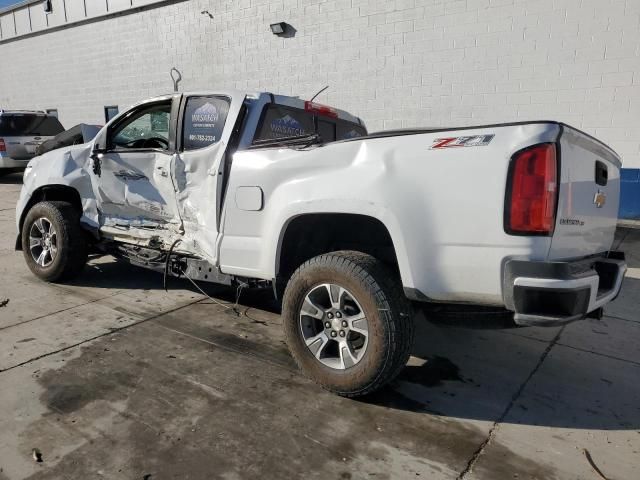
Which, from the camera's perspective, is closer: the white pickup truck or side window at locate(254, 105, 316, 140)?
the white pickup truck

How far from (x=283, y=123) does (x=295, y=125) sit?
0.13 m

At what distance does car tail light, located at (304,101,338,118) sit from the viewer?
412cm

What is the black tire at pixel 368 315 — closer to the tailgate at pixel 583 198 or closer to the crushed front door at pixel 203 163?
the tailgate at pixel 583 198

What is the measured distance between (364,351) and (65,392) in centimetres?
187

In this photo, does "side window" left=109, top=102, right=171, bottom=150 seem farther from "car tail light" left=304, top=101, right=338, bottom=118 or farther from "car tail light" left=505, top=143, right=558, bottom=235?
"car tail light" left=505, top=143, right=558, bottom=235

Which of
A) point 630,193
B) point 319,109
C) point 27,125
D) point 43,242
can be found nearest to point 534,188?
point 319,109

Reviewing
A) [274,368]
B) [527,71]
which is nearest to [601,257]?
[274,368]

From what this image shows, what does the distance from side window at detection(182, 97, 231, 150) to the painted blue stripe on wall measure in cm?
671

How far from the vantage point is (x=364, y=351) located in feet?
9.18

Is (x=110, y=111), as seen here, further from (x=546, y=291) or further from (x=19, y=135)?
(x=546, y=291)

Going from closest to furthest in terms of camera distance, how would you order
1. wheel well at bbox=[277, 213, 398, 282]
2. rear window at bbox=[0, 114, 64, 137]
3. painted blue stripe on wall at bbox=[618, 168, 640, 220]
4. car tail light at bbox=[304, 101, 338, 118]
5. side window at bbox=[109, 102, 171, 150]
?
wheel well at bbox=[277, 213, 398, 282] → car tail light at bbox=[304, 101, 338, 118] → side window at bbox=[109, 102, 171, 150] → painted blue stripe on wall at bbox=[618, 168, 640, 220] → rear window at bbox=[0, 114, 64, 137]

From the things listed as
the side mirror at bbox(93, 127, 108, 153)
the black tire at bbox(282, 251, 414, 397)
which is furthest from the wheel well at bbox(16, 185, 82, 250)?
the black tire at bbox(282, 251, 414, 397)

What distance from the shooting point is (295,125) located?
4.00 m

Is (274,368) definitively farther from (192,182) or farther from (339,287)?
(192,182)
